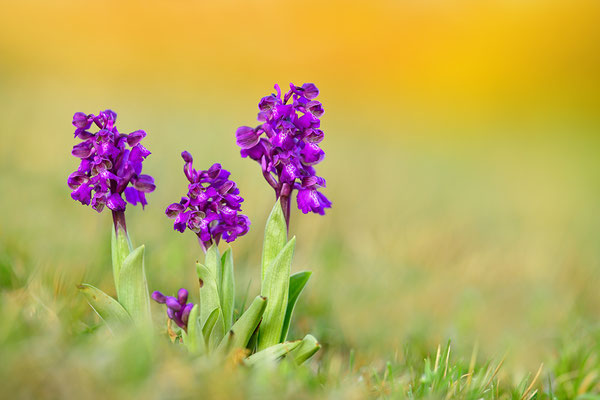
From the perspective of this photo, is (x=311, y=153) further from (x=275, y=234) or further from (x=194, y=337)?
(x=194, y=337)

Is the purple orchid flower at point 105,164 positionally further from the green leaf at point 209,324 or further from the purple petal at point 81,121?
the green leaf at point 209,324

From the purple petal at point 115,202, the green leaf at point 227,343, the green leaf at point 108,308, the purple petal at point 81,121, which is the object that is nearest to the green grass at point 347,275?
the green leaf at point 108,308

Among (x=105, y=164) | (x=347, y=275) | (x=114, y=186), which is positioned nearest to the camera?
(x=105, y=164)

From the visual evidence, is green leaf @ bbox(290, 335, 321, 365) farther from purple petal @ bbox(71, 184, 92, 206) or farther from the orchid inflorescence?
purple petal @ bbox(71, 184, 92, 206)

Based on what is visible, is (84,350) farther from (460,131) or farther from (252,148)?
(460,131)

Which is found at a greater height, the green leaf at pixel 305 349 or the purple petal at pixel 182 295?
the purple petal at pixel 182 295

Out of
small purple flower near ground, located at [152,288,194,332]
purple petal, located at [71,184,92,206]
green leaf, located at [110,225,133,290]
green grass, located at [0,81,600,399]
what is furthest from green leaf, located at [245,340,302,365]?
purple petal, located at [71,184,92,206]

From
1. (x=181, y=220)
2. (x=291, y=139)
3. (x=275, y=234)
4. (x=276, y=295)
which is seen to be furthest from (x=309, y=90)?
(x=276, y=295)
